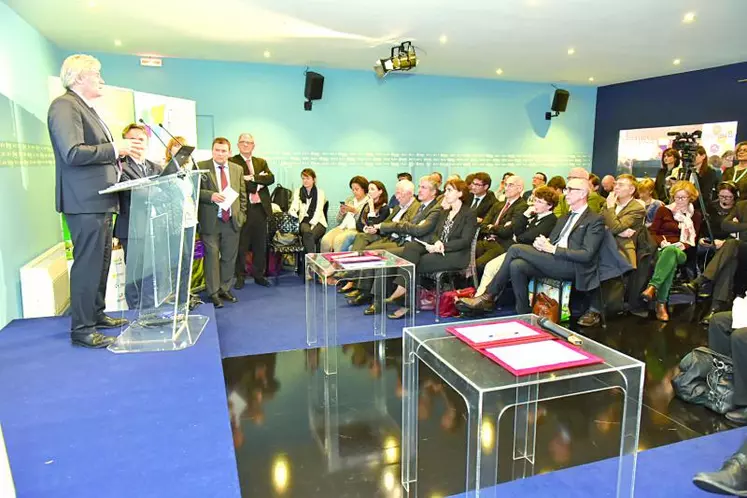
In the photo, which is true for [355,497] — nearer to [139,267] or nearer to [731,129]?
[139,267]

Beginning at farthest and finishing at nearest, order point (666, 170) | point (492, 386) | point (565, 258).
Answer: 1. point (666, 170)
2. point (565, 258)
3. point (492, 386)

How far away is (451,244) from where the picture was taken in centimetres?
434

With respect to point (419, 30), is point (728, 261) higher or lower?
lower

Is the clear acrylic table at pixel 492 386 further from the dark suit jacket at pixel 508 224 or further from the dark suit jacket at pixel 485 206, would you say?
the dark suit jacket at pixel 485 206

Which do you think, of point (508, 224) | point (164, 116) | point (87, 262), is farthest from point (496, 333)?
point (164, 116)

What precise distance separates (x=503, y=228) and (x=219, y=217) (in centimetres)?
265

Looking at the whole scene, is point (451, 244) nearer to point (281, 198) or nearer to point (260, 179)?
point (260, 179)

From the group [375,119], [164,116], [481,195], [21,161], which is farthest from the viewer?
[375,119]

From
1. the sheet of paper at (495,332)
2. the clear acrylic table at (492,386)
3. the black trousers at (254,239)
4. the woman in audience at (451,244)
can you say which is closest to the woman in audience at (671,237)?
the woman in audience at (451,244)

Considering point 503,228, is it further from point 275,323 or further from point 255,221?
point 255,221

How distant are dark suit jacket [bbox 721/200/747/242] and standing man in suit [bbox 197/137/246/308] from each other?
14.4 feet

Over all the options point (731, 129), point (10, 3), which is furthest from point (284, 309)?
point (731, 129)

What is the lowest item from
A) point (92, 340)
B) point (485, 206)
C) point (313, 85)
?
point (92, 340)

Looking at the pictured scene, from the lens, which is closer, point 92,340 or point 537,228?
point 92,340
